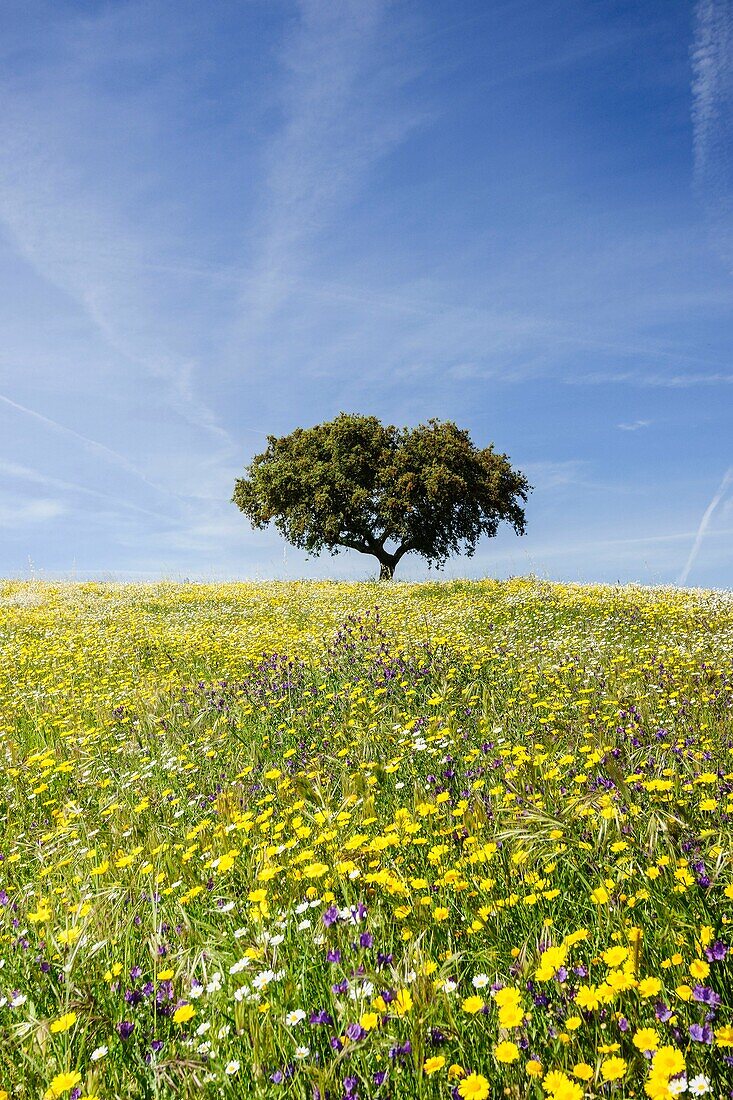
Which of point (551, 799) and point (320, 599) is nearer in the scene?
point (551, 799)

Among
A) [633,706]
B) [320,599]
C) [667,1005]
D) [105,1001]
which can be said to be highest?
[320,599]

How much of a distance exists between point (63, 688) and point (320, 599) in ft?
31.0

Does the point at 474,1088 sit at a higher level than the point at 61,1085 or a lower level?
higher

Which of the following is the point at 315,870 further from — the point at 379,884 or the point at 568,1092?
the point at 568,1092

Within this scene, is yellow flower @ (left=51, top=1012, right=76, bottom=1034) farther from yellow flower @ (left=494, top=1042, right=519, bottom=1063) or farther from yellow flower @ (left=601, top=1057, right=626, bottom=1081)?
yellow flower @ (left=601, top=1057, right=626, bottom=1081)

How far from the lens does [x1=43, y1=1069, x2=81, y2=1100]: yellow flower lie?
252cm

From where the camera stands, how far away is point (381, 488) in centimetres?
3631

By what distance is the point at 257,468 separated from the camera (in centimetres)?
3928

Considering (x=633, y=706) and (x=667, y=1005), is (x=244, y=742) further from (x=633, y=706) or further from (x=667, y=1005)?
(x=667, y=1005)

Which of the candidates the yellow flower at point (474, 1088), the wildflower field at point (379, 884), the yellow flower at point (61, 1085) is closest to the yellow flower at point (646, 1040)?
the wildflower field at point (379, 884)

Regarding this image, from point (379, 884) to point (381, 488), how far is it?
32994mm

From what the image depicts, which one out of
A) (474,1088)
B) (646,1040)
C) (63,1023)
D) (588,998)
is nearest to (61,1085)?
(63,1023)

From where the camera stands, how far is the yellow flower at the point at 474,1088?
2.17m

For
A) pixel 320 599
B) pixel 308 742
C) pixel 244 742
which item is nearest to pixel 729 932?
pixel 308 742
